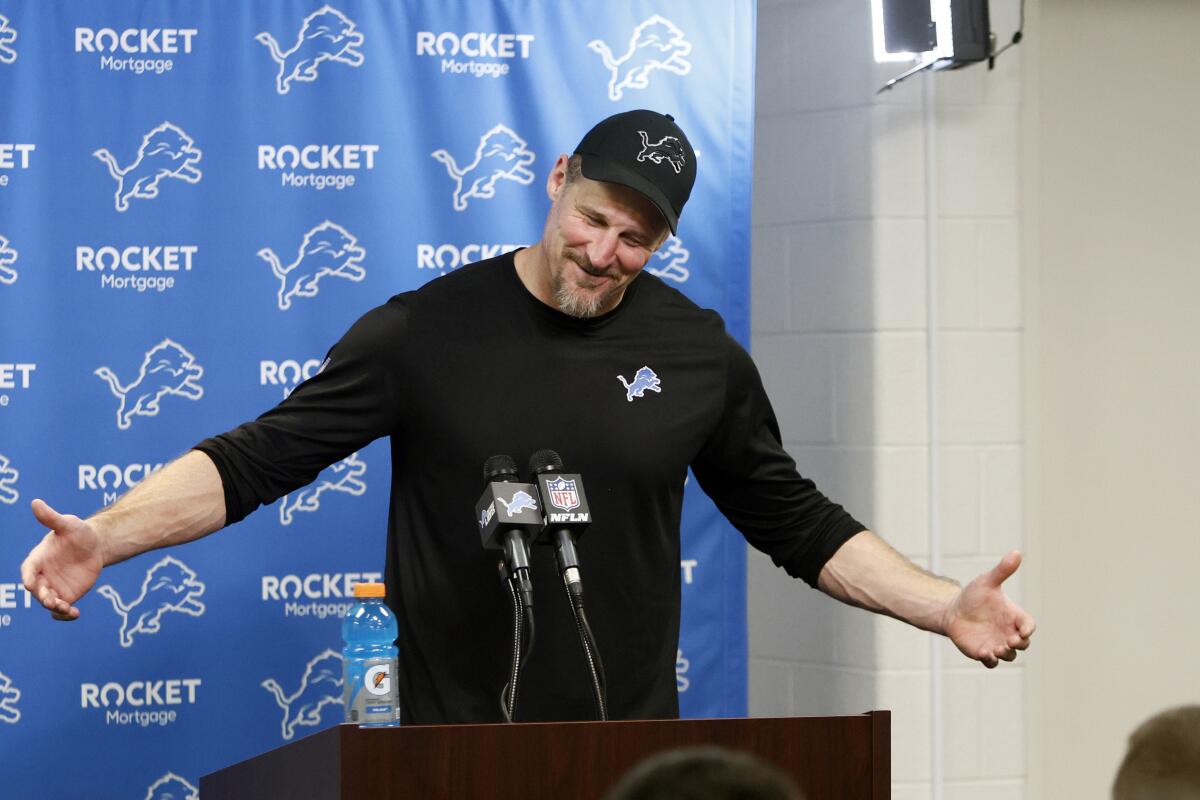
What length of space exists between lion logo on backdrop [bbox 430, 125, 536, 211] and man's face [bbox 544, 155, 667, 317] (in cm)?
90

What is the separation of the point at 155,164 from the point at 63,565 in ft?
4.72

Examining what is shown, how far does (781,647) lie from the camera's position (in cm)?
388

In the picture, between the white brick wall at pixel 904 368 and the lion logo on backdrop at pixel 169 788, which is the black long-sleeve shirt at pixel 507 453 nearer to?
the lion logo on backdrop at pixel 169 788

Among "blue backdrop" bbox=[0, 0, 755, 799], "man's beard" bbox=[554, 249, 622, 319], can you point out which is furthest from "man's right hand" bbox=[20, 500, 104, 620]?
"blue backdrop" bbox=[0, 0, 755, 799]

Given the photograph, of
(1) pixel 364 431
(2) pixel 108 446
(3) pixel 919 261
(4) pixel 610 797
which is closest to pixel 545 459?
(1) pixel 364 431

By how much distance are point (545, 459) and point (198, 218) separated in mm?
1620

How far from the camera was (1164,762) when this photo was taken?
1.03 metres

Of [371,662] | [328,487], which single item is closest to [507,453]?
[371,662]

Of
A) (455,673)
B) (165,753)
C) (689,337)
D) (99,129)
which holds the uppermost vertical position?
(99,129)

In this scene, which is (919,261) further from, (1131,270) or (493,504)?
(493,504)

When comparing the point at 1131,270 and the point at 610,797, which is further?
the point at 1131,270

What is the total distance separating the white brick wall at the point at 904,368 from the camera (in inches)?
147

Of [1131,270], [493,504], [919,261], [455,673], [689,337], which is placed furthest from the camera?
[1131,270]

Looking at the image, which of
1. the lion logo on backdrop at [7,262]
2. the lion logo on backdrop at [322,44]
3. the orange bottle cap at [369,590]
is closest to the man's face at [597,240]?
the orange bottle cap at [369,590]
